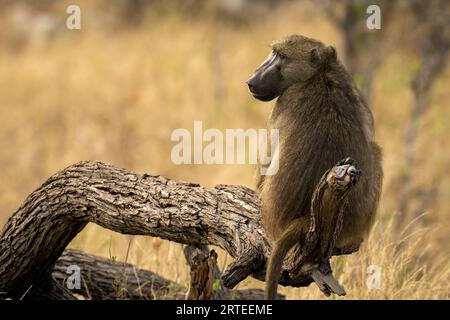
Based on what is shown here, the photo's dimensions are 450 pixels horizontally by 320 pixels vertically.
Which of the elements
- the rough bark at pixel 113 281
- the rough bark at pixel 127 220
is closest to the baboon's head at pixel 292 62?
the rough bark at pixel 127 220

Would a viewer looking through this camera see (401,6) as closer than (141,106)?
Yes

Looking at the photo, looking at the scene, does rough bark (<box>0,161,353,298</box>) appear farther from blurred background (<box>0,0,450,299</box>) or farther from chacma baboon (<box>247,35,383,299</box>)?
blurred background (<box>0,0,450,299</box>)

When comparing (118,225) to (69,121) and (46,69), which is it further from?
(46,69)

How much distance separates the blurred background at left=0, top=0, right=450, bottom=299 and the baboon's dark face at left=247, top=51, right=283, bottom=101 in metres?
2.51

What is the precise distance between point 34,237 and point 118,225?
60 centimetres

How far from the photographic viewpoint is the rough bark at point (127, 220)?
3938mm

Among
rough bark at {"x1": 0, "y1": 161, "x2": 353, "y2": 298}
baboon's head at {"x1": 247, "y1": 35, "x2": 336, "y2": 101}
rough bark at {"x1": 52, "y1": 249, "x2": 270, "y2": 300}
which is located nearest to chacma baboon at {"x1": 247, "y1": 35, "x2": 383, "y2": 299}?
baboon's head at {"x1": 247, "y1": 35, "x2": 336, "y2": 101}

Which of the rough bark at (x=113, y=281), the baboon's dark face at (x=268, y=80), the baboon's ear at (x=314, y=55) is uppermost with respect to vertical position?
the baboon's ear at (x=314, y=55)

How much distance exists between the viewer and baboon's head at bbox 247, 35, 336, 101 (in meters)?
4.20

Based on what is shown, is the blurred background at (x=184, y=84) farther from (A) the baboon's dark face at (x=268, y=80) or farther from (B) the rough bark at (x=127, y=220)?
(A) the baboon's dark face at (x=268, y=80)

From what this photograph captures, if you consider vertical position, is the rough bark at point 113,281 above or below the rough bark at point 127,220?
below

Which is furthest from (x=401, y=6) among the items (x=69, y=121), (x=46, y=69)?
(x=46, y=69)

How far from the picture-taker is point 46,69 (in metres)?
13.4
